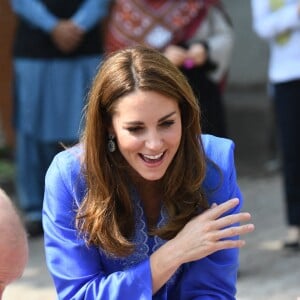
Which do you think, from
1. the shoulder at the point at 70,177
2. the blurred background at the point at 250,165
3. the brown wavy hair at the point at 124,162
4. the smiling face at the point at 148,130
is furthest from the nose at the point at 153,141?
the blurred background at the point at 250,165

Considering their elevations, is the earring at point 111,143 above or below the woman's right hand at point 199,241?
above

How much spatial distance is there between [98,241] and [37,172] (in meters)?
2.98

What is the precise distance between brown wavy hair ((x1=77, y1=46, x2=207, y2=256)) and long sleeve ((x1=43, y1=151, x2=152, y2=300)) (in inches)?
1.7

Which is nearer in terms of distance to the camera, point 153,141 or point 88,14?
point 153,141

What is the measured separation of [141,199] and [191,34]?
202 cm

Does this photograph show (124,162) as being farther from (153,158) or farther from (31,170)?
(31,170)

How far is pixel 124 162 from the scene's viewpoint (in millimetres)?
3180

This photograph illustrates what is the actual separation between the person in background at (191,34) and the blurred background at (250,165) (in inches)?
29.0

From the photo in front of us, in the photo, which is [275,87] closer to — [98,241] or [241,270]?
[241,270]

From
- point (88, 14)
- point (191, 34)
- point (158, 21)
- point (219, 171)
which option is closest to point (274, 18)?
point (191, 34)

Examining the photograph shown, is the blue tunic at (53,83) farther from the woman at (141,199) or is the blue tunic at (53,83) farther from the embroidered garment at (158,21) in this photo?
the woman at (141,199)

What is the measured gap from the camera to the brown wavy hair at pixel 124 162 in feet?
10.0

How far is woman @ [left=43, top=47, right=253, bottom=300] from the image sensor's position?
3062 millimetres

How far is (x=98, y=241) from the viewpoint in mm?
3148
